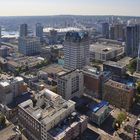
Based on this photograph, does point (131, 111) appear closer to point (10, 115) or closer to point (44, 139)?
point (44, 139)

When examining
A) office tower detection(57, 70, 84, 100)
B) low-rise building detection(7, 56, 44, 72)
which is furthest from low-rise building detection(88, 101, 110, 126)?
low-rise building detection(7, 56, 44, 72)

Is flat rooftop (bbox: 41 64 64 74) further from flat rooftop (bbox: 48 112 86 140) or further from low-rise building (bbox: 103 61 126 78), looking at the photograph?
flat rooftop (bbox: 48 112 86 140)

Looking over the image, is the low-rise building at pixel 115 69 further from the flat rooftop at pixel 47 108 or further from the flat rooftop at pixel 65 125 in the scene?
the flat rooftop at pixel 65 125

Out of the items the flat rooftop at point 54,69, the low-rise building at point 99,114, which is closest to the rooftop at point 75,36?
the flat rooftop at point 54,69

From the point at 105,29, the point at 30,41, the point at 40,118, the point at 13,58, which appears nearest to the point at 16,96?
the point at 40,118

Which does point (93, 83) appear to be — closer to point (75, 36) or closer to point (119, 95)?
point (119, 95)

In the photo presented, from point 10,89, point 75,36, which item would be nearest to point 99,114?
point 10,89
